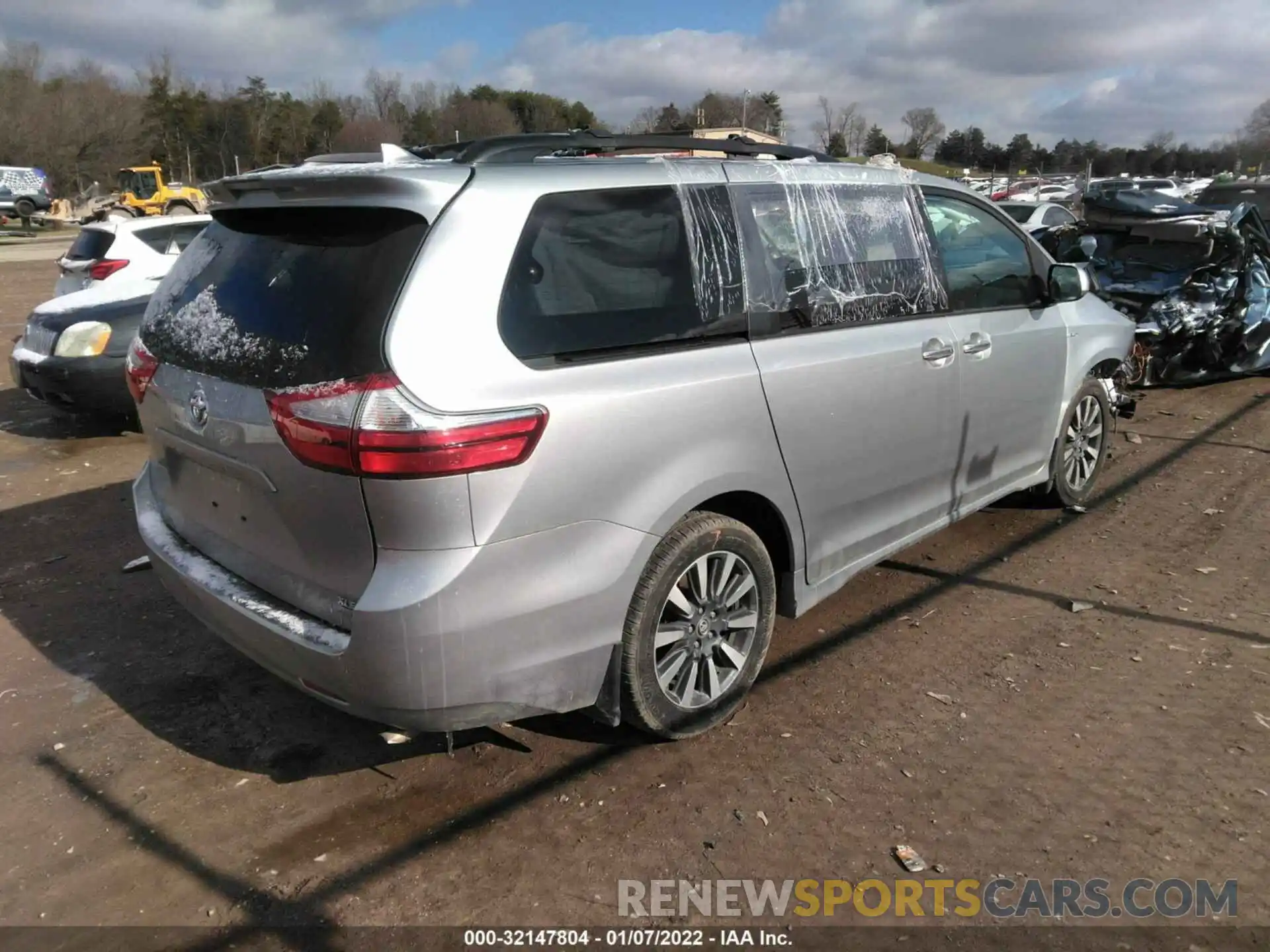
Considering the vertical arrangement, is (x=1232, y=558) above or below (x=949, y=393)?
below

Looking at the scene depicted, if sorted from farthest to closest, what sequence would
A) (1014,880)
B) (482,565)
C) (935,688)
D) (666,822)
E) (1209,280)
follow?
(1209,280) < (935,688) < (666,822) < (1014,880) < (482,565)

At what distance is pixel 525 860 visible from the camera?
2.71 metres

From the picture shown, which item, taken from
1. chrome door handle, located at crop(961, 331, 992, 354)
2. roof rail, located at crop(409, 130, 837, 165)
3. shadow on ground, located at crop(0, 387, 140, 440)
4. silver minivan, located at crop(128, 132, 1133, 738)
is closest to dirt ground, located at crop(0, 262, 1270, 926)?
silver minivan, located at crop(128, 132, 1133, 738)

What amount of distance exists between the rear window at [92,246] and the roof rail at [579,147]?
6348 millimetres

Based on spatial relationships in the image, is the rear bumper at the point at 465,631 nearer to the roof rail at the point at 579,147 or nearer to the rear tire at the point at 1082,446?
the roof rail at the point at 579,147

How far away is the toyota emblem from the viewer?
9.11 ft

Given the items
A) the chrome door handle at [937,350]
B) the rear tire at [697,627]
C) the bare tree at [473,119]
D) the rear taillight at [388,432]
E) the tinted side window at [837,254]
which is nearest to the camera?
the rear taillight at [388,432]

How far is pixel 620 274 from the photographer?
9.50 ft

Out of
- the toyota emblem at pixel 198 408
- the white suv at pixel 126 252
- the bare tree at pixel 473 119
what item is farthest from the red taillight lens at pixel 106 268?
the bare tree at pixel 473 119

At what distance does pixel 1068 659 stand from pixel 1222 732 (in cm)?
63

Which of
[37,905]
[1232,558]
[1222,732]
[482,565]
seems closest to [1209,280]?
[1232,558]

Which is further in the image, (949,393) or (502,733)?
(949,393)

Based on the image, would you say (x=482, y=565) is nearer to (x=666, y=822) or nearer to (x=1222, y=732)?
(x=666, y=822)

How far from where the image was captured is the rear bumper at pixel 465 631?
95.9 inches
